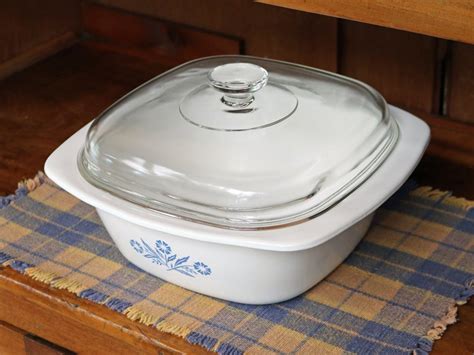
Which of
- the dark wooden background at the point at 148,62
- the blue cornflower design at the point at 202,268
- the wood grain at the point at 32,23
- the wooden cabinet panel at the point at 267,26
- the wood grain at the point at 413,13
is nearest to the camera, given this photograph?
the wood grain at the point at 413,13

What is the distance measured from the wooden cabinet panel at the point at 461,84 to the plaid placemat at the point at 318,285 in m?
0.15

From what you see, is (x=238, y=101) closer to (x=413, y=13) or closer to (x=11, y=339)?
(x=413, y=13)

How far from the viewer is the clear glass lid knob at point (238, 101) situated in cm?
82

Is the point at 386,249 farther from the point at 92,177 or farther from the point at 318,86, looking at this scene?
the point at 92,177

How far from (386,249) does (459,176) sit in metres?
0.15

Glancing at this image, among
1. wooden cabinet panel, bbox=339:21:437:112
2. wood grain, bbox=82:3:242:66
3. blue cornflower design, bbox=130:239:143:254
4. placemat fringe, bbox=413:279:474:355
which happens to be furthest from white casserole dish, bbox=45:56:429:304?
wood grain, bbox=82:3:242:66

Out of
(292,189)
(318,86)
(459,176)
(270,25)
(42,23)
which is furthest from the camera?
(42,23)

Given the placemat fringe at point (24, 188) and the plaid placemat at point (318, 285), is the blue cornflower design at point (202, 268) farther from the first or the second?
the placemat fringe at point (24, 188)

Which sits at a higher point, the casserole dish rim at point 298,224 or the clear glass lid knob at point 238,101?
the clear glass lid knob at point 238,101

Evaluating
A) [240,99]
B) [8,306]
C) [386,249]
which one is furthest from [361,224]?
[8,306]

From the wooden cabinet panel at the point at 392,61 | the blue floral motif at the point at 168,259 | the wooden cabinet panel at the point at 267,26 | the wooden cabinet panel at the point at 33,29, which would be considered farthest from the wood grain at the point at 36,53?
the blue floral motif at the point at 168,259

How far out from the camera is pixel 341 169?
0.79 metres

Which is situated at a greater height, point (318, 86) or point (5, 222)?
point (318, 86)

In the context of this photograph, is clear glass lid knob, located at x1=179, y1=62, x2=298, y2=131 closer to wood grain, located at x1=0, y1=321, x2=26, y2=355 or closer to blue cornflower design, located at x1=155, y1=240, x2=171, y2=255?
blue cornflower design, located at x1=155, y1=240, x2=171, y2=255
